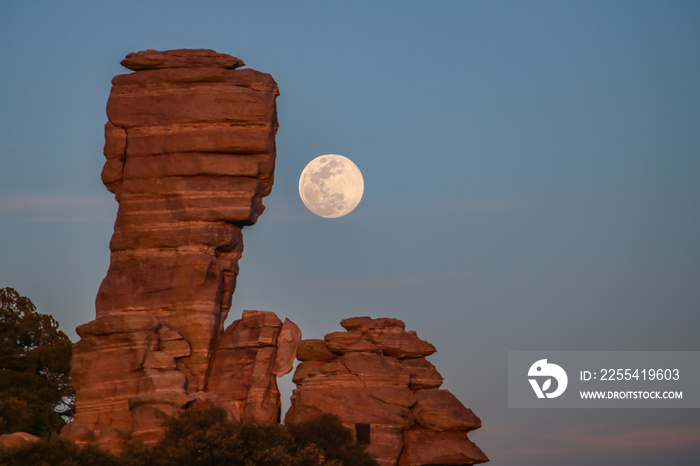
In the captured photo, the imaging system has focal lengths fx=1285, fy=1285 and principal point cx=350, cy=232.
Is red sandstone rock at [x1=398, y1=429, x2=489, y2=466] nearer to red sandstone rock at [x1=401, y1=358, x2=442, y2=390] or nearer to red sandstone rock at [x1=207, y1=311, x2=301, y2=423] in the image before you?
red sandstone rock at [x1=401, y1=358, x2=442, y2=390]

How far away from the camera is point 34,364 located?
258 ft

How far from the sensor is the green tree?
7275 cm

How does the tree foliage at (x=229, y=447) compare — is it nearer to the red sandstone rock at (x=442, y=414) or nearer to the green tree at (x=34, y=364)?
the red sandstone rock at (x=442, y=414)

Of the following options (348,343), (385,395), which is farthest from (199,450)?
(348,343)

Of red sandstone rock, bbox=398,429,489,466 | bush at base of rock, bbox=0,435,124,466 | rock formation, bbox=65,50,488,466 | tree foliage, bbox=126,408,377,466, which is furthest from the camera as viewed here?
rock formation, bbox=65,50,488,466

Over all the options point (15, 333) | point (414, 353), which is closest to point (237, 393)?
point (414, 353)

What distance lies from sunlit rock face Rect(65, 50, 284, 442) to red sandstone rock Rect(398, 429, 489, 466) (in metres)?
7.15

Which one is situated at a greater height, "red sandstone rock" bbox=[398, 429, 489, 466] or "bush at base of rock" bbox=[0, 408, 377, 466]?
"red sandstone rock" bbox=[398, 429, 489, 466]

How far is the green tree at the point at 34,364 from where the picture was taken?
239 feet

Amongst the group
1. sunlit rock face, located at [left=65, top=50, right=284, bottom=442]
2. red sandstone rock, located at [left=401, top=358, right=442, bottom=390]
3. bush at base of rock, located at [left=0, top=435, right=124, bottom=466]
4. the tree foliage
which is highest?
sunlit rock face, located at [left=65, top=50, right=284, bottom=442]

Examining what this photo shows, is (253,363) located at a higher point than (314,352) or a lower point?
lower

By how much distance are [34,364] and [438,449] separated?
2812cm

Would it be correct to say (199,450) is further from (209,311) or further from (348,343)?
(348,343)

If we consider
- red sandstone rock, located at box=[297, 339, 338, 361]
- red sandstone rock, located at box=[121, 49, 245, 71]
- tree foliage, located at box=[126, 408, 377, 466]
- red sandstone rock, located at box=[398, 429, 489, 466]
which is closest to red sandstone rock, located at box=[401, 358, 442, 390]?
red sandstone rock, located at box=[398, 429, 489, 466]
